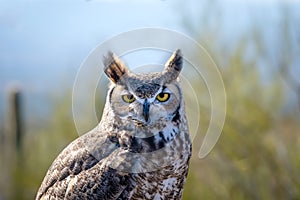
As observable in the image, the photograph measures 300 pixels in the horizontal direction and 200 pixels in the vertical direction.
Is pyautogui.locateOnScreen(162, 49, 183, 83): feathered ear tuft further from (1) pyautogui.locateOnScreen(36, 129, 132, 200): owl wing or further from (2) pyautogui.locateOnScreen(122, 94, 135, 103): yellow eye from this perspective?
(1) pyautogui.locateOnScreen(36, 129, 132, 200): owl wing

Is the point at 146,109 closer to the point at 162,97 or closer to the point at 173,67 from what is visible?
the point at 162,97

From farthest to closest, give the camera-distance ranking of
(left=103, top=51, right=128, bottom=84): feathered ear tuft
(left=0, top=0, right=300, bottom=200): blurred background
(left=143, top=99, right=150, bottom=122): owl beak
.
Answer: (left=0, top=0, right=300, bottom=200): blurred background < (left=103, top=51, right=128, bottom=84): feathered ear tuft < (left=143, top=99, right=150, bottom=122): owl beak

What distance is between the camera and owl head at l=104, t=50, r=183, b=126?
3.39 meters

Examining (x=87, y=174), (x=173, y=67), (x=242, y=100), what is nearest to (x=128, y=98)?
(x=173, y=67)

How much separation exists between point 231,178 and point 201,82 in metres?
1.27

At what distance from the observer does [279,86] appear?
8180 millimetres

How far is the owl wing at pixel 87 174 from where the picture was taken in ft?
11.6

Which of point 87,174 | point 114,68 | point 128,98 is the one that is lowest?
point 87,174

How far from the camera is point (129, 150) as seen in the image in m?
3.61

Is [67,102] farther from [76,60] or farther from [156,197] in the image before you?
[156,197]

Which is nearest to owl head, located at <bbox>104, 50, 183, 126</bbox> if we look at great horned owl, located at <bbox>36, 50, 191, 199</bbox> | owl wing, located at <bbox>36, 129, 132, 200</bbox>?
great horned owl, located at <bbox>36, 50, 191, 199</bbox>

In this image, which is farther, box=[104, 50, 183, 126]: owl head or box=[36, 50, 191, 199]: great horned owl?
box=[36, 50, 191, 199]: great horned owl

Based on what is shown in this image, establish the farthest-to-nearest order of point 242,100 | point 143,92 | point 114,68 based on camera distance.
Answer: point 242,100
point 114,68
point 143,92

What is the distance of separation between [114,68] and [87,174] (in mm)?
552
